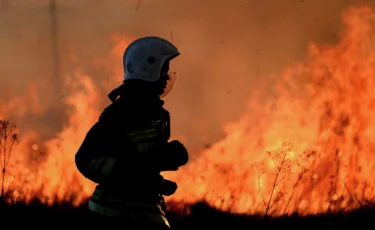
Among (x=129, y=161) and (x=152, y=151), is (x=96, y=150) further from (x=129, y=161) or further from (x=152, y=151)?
(x=152, y=151)

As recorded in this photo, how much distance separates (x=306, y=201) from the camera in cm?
966

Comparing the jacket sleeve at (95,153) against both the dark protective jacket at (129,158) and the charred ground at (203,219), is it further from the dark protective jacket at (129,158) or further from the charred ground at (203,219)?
the charred ground at (203,219)

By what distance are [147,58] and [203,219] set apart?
12.8 feet

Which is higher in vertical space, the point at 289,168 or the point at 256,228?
the point at 289,168

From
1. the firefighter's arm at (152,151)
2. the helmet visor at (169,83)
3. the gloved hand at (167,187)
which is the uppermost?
the helmet visor at (169,83)

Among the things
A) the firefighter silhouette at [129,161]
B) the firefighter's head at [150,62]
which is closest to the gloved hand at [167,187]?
the firefighter silhouette at [129,161]

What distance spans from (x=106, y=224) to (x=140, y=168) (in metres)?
0.44

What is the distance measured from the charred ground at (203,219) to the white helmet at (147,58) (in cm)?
338

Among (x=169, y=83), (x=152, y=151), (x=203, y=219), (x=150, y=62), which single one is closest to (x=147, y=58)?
(x=150, y=62)

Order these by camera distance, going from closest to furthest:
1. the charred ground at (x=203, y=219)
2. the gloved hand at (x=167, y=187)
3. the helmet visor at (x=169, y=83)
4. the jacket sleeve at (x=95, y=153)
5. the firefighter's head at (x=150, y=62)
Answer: the jacket sleeve at (x=95, y=153), the gloved hand at (x=167, y=187), the firefighter's head at (x=150, y=62), the helmet visor at (x=169, y=83), the charred ground at (x=203, y=219)

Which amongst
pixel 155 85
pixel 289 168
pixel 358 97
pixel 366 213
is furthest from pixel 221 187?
pixel 155 85

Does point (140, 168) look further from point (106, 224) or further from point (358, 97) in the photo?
point (358, 97)

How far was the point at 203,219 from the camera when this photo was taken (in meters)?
8.78

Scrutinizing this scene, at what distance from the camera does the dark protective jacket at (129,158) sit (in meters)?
4.93
